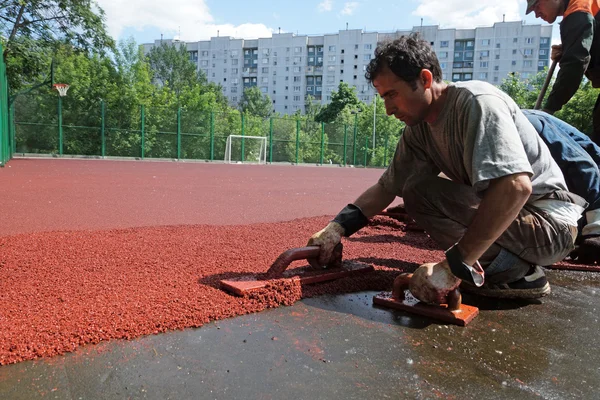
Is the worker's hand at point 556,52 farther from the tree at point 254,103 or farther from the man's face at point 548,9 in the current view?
the tree at point 254,103

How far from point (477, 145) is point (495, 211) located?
27 centimetres

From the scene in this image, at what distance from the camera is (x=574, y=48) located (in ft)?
11.3

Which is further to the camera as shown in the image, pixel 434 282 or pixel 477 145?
pixel 434 282

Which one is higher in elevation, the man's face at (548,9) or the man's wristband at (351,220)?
the man's face at (548,9)

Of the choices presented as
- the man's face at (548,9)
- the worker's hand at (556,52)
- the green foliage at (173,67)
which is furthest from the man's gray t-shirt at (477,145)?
the green foliage at (173,67)

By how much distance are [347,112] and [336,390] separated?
48.1m

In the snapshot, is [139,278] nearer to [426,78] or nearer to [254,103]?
[426,78]

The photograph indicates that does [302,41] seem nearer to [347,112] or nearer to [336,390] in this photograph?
[347,112]

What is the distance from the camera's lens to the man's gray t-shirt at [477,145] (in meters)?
1.78

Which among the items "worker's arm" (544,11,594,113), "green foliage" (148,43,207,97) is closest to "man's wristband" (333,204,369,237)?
"worker's arm" (544,11,594,113)

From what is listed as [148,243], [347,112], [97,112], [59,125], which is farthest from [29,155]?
[347,112]

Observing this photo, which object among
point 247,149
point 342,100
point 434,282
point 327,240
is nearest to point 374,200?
point 327,240

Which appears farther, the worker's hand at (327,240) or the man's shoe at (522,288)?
the worker's hand at (327,240)

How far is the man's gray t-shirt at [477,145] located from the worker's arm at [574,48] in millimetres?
1730
